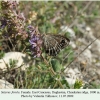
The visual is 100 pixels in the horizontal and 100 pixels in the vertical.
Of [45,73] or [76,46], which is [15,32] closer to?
[45,73]

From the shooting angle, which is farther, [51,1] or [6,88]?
[51,1]

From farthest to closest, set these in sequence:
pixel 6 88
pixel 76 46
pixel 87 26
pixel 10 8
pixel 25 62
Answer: pixel 87 26 < pixel 76 46 < pixel 25 62 < pixel 10 8 < pixel 6 88

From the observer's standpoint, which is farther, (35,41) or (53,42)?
(53,42)

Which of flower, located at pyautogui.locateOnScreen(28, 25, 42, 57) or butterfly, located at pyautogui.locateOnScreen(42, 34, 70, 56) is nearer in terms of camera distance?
flower, located at pyautogui.locateOnScreen(28, 25, 42, 57)

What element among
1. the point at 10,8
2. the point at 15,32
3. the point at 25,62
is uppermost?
the point at 10,8

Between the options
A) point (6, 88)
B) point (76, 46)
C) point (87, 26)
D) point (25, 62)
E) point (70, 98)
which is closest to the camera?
point (70, 98)

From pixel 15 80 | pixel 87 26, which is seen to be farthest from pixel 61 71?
pixel 87 26

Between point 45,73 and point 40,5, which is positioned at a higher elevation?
point 40,5

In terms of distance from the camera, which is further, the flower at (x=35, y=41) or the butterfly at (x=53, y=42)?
the butterfly at (x=53, y=42)
